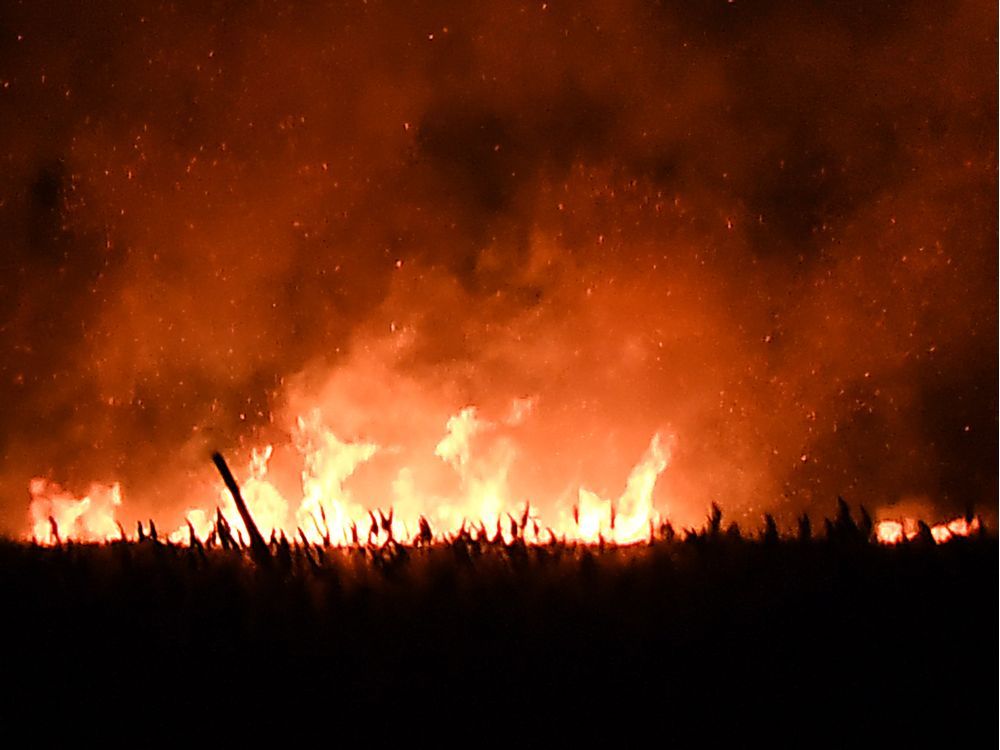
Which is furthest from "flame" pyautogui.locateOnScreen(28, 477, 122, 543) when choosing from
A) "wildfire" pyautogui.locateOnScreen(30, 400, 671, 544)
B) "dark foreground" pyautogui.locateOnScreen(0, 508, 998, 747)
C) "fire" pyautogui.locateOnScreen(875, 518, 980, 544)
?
"fire" pyautogui.locateOnScreen(875, 518, 980, 544)

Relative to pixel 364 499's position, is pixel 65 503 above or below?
above

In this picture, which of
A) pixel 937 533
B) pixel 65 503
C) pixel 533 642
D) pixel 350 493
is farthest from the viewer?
pixel 65 503

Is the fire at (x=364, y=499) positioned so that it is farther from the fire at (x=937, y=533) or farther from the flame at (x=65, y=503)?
the fire at (x=937, y=533)

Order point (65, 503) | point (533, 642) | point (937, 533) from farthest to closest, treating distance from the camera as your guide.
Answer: point (65, 503) < point (937, 533) < point (533, 642)

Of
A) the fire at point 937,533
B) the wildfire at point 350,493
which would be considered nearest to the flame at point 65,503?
the wildfire at point 350,493

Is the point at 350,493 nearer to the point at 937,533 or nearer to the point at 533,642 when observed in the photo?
the point at 937,533

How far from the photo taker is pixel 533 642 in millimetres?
3773

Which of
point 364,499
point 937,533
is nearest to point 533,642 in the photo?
point 937,533

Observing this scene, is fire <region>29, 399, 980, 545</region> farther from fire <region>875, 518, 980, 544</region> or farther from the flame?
fire <region>875, 518, 980, 544</region>

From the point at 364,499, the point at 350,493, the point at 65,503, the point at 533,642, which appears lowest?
the point at 533,642

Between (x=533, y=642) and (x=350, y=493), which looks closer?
(x=533, y=642)

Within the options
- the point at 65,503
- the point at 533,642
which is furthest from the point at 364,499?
the point at 533,642

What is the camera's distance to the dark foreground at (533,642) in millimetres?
3471

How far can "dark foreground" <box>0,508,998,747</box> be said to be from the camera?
3.47m
